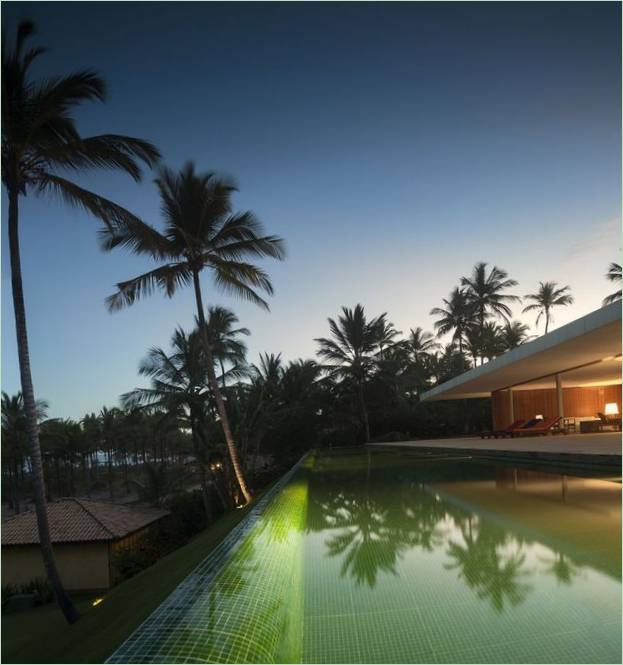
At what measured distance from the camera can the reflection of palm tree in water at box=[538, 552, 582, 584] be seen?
9.88ft

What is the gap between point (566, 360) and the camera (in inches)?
554

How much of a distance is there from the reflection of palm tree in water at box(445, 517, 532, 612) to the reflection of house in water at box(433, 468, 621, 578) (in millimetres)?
297

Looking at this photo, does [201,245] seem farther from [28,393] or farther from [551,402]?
[551,402]

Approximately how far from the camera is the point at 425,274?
19688mm

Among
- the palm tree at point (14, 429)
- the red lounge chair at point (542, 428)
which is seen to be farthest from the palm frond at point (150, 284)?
the palm tree at point (14, 429)

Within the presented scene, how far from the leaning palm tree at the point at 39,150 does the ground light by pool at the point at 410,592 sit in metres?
4.46

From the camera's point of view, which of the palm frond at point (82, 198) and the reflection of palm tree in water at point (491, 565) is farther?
the palm frond at point (82, 198)

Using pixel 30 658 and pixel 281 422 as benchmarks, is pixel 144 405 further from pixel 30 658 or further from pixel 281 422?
pixel 30 658

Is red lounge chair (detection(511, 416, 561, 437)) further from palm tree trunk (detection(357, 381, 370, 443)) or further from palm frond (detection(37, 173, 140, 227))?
palm frond (detection(37, 173, 140, 227))

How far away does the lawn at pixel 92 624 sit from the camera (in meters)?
4.25

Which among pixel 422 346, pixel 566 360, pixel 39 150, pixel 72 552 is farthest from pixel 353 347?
pixel 39 150

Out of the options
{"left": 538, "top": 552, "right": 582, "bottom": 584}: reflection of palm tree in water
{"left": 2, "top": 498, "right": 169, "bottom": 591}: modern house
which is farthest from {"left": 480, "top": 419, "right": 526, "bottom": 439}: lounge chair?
{"left": 538, "top": 552, "right": 582, "bottom": 584}: reflection of palm tree in water

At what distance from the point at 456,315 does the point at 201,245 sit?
2384 cm

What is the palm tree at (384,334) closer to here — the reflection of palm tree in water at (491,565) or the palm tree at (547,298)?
the palm tree at (547,298)
